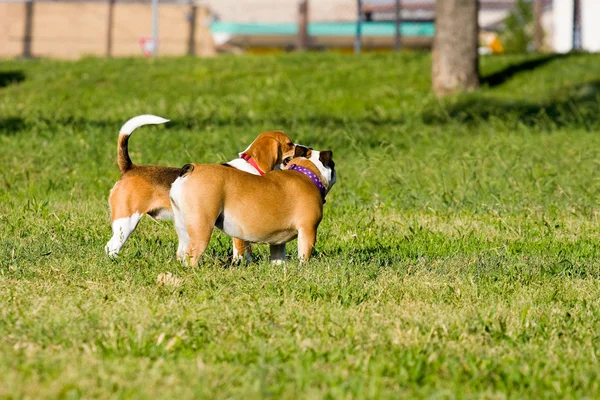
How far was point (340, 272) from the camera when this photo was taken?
6387 millimetres

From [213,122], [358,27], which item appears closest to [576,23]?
[358,27]

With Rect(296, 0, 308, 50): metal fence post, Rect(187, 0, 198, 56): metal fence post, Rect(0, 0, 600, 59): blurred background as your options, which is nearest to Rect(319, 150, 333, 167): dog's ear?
Rect(296, 0, 308, 50): metal fence post

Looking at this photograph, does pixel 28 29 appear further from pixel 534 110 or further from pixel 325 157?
pixel 325 157

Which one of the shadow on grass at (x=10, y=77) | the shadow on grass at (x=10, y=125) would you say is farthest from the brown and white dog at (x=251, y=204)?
the shadow on grass at (x=10, y=77)

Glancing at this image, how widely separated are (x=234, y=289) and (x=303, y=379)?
67.2 inches

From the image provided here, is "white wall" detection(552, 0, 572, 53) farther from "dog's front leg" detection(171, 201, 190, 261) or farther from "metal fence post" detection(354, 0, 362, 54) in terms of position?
"dog's front leg" detection(171, 201, 190, 261)

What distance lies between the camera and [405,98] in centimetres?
1731

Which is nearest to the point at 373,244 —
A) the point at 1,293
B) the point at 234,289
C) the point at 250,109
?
the point at 234,289

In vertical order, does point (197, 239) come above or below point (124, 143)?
below

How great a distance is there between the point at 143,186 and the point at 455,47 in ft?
35.8

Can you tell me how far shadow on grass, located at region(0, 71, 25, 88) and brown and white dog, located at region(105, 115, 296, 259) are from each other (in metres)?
13.3

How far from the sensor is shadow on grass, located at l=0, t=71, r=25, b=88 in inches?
781

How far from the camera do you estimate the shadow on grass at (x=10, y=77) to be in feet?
65.1

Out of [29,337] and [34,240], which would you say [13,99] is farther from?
[29,337]
